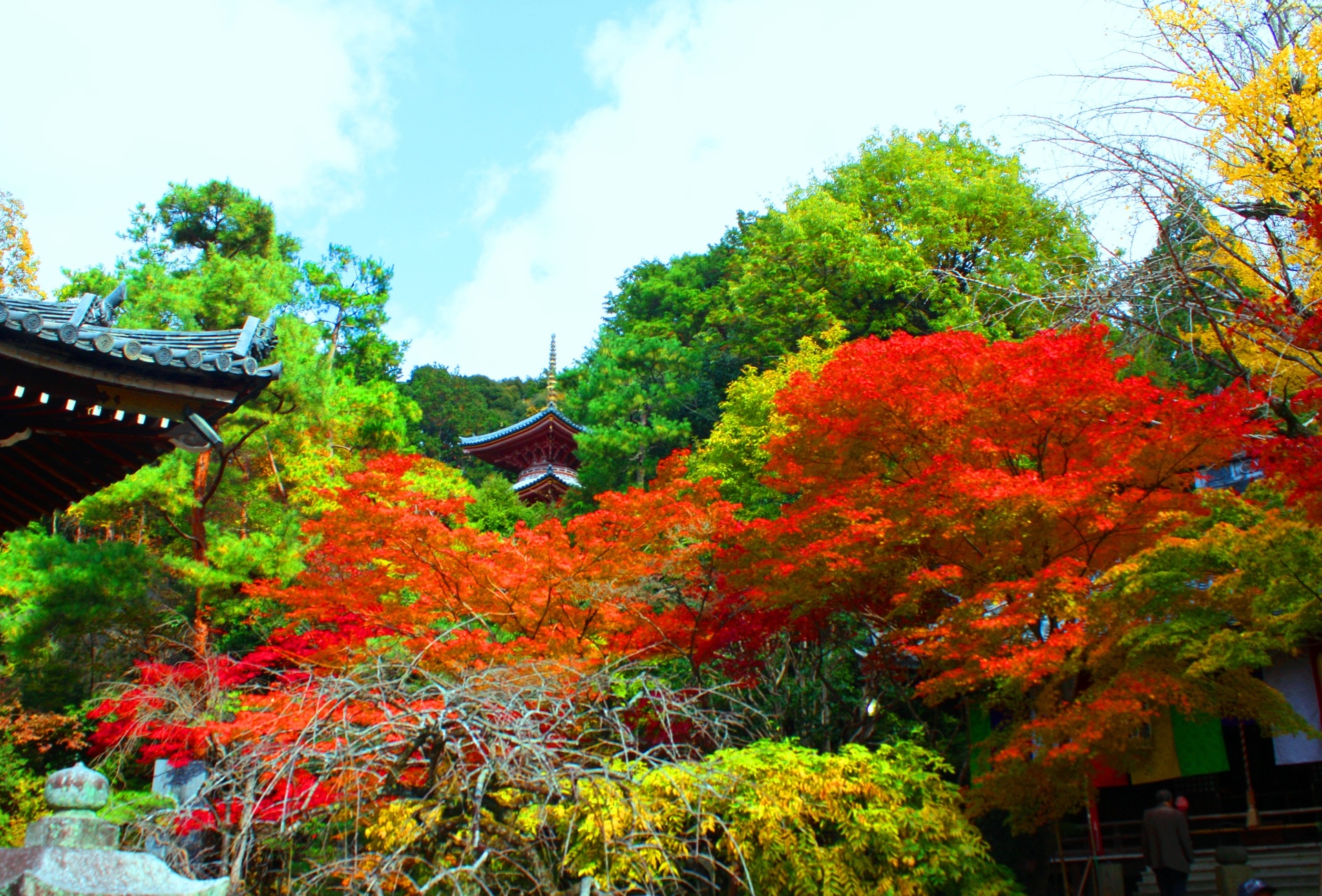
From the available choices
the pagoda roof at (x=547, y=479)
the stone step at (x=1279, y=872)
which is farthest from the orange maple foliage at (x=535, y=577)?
the pagoda roof at (x=547, y=479)

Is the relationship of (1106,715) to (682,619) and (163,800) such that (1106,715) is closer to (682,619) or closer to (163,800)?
(682,619)

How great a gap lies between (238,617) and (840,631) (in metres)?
11.0

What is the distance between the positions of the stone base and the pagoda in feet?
91.7

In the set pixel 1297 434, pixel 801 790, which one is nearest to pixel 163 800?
pixel 801 790

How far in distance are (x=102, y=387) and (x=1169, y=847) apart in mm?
9164

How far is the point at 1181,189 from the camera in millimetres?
8359

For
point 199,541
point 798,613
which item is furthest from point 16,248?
point 798,613

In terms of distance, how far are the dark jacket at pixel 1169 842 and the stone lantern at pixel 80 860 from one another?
8.16 meters

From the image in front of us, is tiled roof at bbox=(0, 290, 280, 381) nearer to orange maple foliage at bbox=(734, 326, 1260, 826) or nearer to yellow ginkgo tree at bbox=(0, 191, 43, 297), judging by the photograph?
orange maple foliage at bbox=(734, 326, 1260, 826)

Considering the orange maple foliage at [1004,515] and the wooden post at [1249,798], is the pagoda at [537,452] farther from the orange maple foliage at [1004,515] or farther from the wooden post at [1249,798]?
the wooden post at [1249,798]

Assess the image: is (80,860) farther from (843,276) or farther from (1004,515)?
(843,276)

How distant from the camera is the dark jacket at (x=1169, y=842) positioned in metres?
8.57

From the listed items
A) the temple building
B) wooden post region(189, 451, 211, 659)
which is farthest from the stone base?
wooden post region(189, 451, 211, 659)

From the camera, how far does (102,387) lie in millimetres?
4840
